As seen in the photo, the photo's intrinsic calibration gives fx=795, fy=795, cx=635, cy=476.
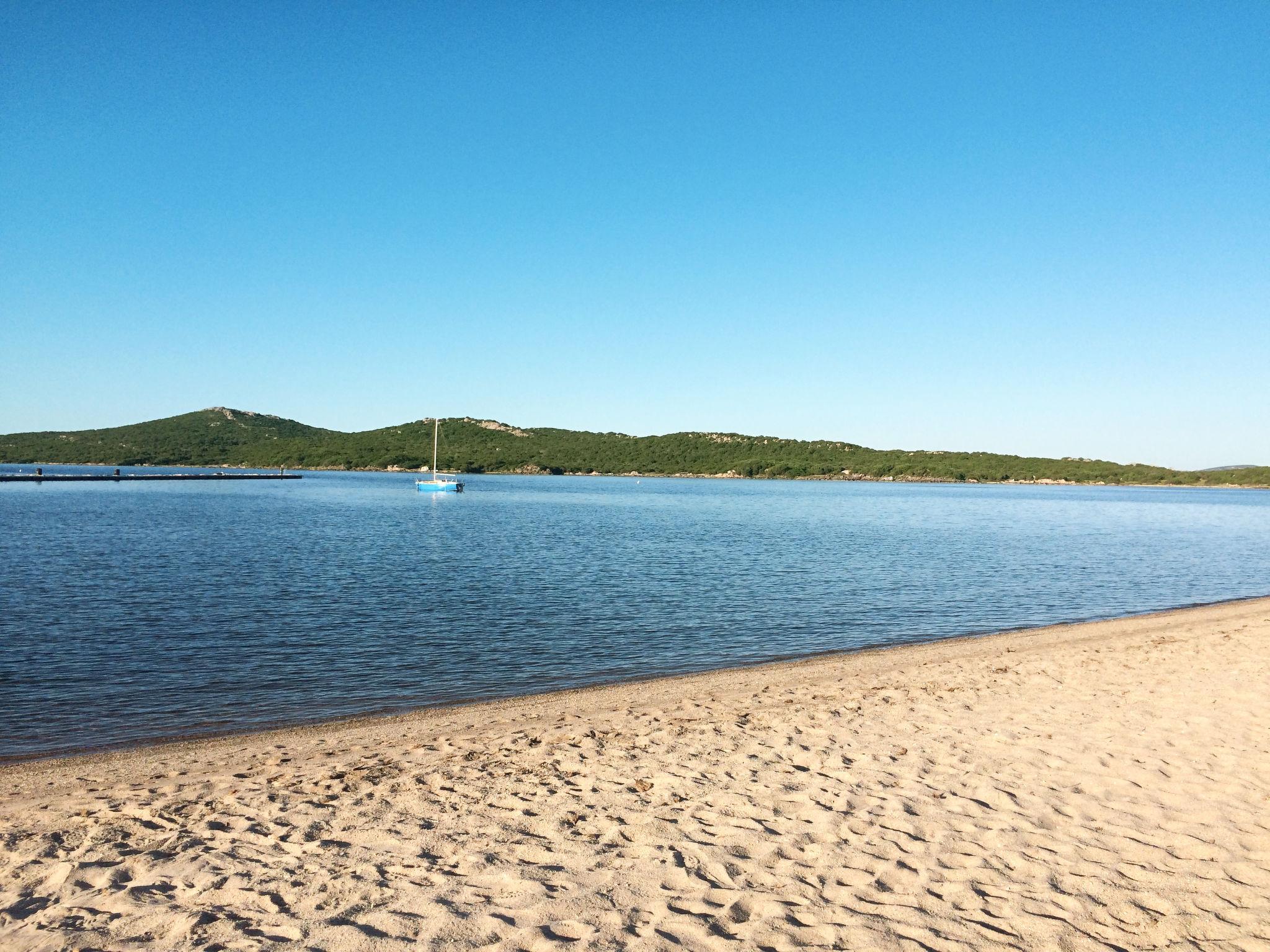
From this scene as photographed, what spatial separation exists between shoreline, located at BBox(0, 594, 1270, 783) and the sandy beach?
22 cm

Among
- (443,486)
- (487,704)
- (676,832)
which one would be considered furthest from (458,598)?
(443,486)

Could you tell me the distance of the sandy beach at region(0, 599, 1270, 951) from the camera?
4.98 metres

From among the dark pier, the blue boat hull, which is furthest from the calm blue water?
the dark pier

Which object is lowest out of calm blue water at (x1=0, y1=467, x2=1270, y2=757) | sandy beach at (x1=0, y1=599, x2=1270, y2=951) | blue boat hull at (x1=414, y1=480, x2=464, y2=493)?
calm blue water at (x1=0, y1=467, x2=1270, y2=757)

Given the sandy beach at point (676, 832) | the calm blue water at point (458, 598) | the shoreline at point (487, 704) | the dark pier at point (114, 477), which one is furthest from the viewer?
the dark pier at point (114, 477)

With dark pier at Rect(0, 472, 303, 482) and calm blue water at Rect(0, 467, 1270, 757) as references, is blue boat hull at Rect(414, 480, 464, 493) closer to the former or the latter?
dark pier at Rect(0, 472, 303, 482)

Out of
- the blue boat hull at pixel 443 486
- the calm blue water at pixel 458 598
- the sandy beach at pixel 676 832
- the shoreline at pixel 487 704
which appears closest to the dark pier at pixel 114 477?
the blue boat hull at pixel 443 486

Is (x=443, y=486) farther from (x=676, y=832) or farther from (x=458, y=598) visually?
(x=676, y=832)

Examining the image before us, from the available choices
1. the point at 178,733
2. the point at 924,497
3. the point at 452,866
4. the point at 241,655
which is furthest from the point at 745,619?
the point at 924,497

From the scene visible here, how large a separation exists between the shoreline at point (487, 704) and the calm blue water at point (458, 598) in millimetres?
285

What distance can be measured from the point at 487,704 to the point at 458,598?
407 inches

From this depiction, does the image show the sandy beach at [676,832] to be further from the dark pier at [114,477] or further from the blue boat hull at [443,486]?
the dark pier at [114,477]

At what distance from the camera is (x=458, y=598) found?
71.7 feet

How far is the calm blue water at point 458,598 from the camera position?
41.4 feet
